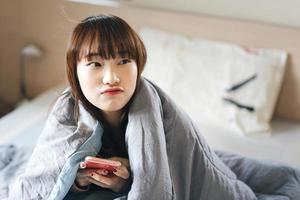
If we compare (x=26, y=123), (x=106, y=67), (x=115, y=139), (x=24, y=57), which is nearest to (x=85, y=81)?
(x=106, y=67)

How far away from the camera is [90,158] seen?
896 millimetres

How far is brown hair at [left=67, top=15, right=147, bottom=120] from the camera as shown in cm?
91

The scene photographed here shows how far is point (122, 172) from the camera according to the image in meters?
0.93

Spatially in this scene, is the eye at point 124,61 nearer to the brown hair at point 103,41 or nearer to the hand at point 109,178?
the brown hair at point 103,41

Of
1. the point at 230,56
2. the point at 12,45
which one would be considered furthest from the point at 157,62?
the point at 12,45

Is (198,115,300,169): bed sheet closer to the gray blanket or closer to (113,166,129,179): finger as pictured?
the gray blanket

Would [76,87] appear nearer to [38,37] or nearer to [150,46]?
[150,46]

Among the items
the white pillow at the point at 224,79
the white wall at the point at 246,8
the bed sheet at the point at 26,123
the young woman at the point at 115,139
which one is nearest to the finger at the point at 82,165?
the young woman at the point at 115,139

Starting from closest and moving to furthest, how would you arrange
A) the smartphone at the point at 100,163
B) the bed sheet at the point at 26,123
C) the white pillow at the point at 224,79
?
the smartphone at the point at 100,163, the bed sheet at the point at 26,123, the white pillow at the point at 224,79

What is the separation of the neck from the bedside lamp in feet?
3.77

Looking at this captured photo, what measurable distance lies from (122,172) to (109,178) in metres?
0.04

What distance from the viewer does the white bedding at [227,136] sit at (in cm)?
156

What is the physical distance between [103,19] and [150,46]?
954 mm

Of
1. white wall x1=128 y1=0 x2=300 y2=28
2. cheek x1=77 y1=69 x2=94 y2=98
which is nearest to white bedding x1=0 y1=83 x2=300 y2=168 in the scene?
white wall x1=128 y1=0 x2=300 y2=28
